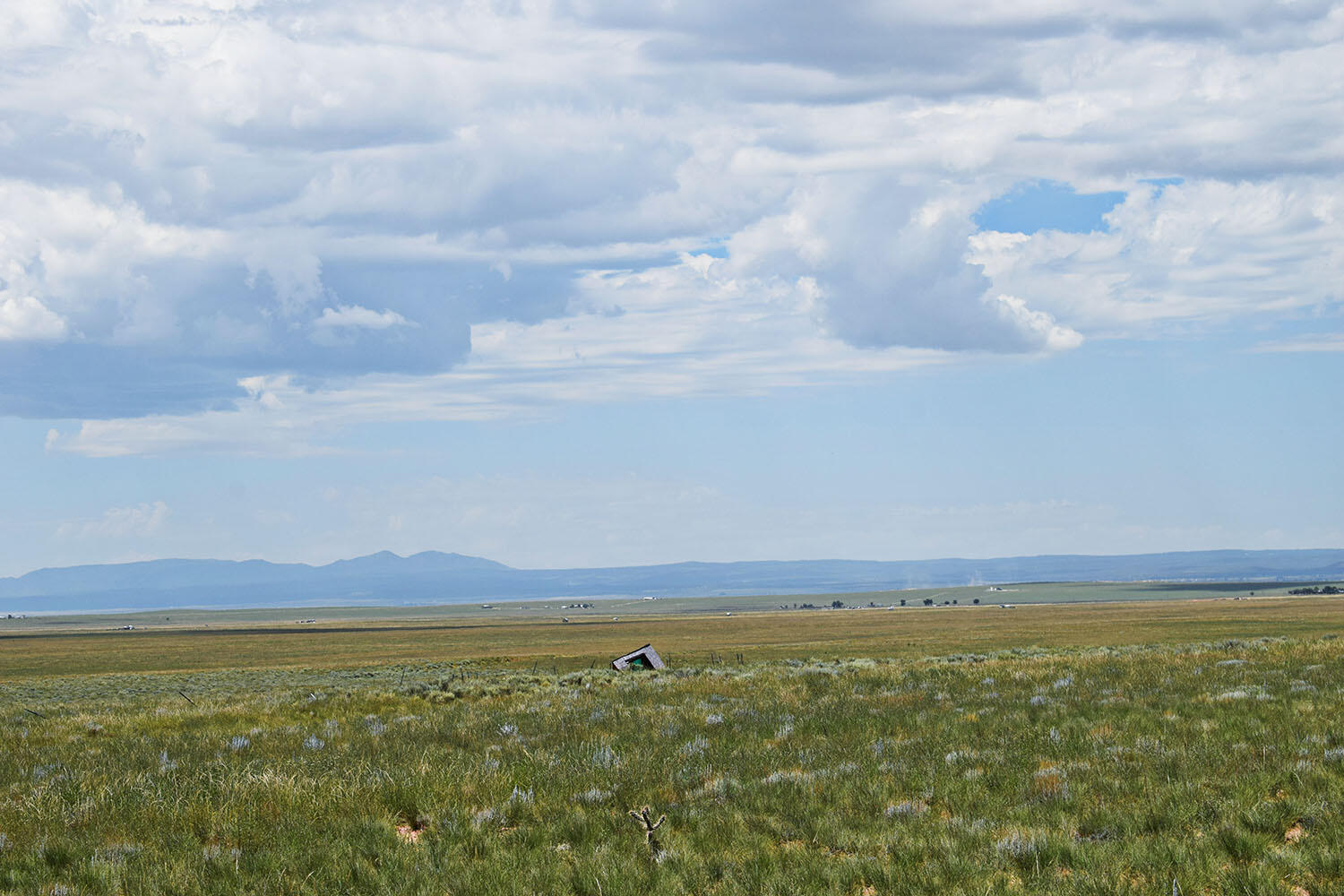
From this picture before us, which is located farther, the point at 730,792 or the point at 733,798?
the point at 730,792

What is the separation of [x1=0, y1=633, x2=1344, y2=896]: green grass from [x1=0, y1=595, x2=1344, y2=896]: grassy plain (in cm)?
4

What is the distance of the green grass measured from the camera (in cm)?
862

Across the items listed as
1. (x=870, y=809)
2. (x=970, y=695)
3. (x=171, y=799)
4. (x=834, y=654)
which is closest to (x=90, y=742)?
(x=171, y=799)

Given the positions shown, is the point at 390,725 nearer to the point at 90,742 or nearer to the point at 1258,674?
the point at 90,742

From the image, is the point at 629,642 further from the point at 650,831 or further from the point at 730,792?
the point at 650,831

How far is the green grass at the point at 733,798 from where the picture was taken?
28.3 ft

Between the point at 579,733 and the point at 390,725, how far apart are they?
4.48 meters

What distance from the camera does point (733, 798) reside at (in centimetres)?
1162

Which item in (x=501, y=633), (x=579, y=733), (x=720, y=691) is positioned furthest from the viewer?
(x=501, y=633)

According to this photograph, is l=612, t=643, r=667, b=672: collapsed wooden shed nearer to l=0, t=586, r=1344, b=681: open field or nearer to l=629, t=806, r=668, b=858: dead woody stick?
l=0, t=586, r=1344, b=681: open field

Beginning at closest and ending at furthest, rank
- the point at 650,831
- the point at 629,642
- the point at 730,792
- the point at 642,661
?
the point at 650,831 → the point at 730,792 → the point at 642,661 → the point at 629,642

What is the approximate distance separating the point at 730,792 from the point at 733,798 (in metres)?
0.25

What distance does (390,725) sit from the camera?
64.0 ft

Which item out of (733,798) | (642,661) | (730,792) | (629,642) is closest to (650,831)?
(733,798)
